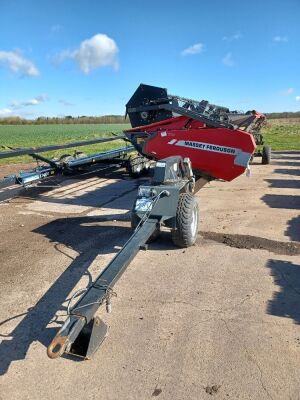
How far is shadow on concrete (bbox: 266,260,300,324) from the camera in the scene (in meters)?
3.79

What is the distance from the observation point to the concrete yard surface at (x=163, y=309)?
2883mm

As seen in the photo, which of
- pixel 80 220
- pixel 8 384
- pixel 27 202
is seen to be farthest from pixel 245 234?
pixel 27 202

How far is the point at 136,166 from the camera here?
11.3 metres

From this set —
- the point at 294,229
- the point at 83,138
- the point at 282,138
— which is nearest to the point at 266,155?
the point at 294,229

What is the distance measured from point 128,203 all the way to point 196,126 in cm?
203

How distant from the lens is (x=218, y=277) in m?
4.55

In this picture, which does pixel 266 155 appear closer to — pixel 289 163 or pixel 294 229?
pixel 289 163

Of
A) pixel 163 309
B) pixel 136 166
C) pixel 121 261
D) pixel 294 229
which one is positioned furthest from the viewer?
pixel 136 166

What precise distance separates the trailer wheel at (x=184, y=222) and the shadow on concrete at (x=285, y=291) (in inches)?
41.2

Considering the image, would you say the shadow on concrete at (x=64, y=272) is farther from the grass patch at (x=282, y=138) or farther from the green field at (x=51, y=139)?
the grass patch at (x=282, y=138)

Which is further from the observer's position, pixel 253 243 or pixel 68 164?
pixel 68 164

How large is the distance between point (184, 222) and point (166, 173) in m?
0.77

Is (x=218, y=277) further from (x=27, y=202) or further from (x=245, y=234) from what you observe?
(x=27, y=202)

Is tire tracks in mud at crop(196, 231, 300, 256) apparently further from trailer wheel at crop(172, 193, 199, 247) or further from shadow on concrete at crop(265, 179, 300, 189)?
shadow on concrete at crop(265, 179, 300, 189)
